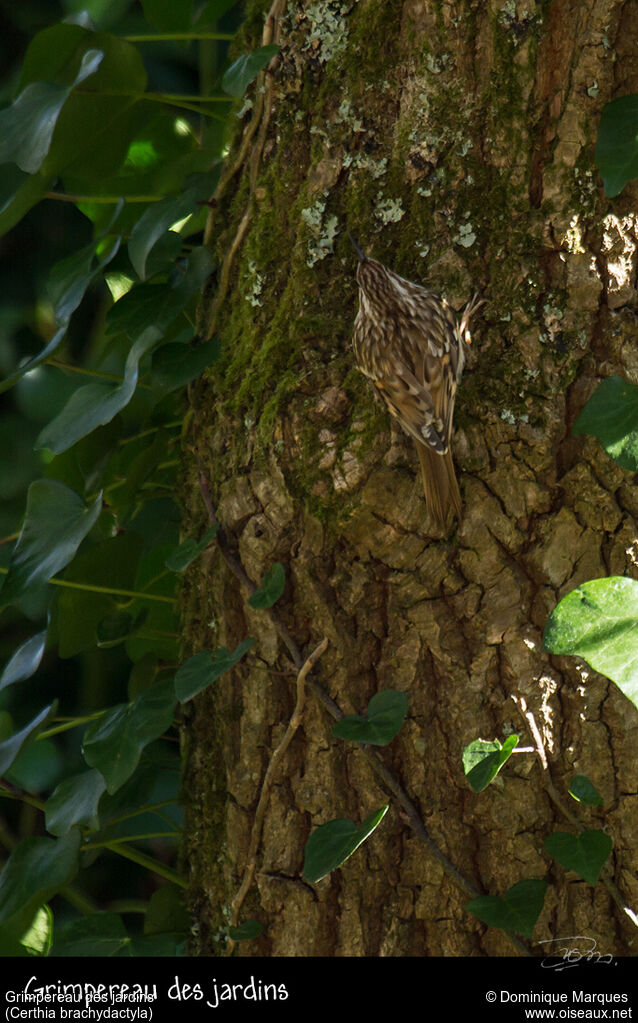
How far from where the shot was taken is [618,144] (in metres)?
1.06

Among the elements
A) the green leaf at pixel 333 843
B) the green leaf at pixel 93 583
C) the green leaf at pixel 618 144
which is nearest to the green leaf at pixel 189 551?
the green leaf at pixel 93 583

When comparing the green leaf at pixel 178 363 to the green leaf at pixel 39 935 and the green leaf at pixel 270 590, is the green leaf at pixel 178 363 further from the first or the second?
the green leaf at pixel 39 935

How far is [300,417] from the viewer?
115cm

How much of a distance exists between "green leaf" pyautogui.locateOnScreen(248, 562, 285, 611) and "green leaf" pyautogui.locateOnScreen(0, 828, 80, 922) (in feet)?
1.32

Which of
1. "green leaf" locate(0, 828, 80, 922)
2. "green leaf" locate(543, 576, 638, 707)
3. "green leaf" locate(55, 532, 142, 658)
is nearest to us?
"green leaf" locate(543, 576, 638, 707)

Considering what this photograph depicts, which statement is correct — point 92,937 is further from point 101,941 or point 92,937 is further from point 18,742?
point 18,742

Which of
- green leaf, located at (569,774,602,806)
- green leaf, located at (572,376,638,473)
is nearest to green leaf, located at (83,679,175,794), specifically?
green leaf, located at (569,774,602,806)

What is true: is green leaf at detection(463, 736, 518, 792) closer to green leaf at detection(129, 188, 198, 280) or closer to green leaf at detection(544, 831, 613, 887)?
green leaf at detection(544, 831, 613, 887)

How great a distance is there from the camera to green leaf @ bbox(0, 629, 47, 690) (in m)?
1.24

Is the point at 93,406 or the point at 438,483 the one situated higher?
the point at 93,406

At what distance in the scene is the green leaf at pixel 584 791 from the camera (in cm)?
105

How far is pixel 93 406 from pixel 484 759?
65cm

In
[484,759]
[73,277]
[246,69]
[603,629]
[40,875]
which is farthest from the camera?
[73,277]

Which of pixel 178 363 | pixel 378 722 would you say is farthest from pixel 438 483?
pixel 178 363
